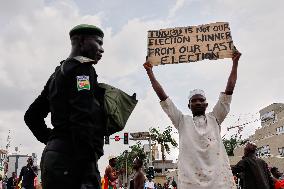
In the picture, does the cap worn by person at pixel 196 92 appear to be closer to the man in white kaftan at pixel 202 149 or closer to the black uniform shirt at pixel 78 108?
the man in white kaftan at pixel 202 149

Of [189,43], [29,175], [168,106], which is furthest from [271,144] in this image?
[168,106]

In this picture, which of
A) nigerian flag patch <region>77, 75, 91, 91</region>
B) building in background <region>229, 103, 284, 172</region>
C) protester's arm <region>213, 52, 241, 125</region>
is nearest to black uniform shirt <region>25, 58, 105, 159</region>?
nigerian flag patch <region>77, 75, 91, 91</region>

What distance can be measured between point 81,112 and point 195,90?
8.18 feet

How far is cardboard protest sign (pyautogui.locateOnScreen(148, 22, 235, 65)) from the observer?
19.3ft

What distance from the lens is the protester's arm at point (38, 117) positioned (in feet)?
11.2

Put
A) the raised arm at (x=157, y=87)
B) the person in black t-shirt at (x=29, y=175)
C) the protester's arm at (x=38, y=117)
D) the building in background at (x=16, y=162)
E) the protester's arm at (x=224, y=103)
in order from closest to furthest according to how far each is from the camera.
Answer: the protester's arm at (x=38, y=117) < the protester's arm at (x=224, y=103) < the raised arm at (x=157, y=87) < the person in black t-shirt at (x=29, y=175) < the building in background at (x=16, y=162)

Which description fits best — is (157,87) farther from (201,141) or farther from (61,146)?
(61,146)

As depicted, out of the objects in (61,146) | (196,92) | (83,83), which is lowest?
(61,146)

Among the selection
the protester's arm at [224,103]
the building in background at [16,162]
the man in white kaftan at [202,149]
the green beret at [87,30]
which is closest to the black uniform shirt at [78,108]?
the green beret at [87,30]

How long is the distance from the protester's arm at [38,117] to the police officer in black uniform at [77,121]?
0.34 m

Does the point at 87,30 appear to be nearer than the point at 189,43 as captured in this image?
Yes

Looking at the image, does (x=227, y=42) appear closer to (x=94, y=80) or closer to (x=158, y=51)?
(x=158, y=51)

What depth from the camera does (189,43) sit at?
20.0 ft

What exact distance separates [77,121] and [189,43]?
3.61 m
